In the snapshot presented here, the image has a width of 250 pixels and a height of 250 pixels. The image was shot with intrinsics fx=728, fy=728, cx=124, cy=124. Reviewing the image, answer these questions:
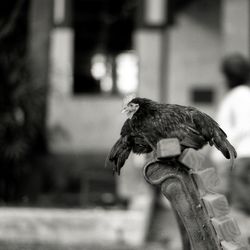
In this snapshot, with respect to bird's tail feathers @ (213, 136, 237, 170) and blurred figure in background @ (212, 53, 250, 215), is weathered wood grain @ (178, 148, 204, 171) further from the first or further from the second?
blurred figure in background @ (212, 53, 250, 215)

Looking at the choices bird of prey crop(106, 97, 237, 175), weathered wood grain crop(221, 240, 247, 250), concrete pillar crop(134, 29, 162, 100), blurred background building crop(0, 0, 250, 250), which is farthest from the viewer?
concrete pillar crop(134, 29, 162, 100)

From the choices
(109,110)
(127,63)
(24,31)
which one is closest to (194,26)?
(127,63)

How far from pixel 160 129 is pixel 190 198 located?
34cm

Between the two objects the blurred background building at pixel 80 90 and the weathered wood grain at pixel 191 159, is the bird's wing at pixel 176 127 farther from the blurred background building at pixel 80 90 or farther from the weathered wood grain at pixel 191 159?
the blurred background building at pixel 80 90

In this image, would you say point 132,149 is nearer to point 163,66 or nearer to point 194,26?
point 163,66

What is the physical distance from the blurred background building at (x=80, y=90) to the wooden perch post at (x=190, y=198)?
411 cm

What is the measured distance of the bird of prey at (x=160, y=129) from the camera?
11.0 feet

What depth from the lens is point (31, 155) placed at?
31.9ft

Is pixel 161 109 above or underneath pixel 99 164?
above

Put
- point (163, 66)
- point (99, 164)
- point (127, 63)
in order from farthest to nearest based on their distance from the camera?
1. point (127, 63)
2. point (99, 164)
3. point (163, 66)

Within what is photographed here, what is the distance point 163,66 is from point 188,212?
7116 mm

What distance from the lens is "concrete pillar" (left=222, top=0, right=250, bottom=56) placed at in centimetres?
1188

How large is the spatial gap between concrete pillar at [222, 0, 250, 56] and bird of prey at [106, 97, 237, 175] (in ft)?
27.9

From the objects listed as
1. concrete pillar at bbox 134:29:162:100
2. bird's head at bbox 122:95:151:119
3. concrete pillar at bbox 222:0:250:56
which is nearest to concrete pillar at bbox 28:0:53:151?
concrete pillar at bbox 134:29:162:100
